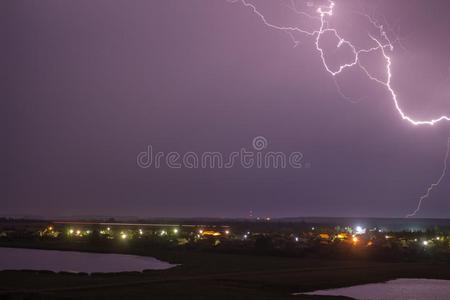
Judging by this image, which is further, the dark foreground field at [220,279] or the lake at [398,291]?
the lake at [398,291]

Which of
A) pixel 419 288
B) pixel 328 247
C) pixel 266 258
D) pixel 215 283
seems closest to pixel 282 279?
pixel 215 283

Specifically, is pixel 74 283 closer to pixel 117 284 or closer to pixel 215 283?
pixel 117 284

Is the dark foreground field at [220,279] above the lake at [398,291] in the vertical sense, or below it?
above

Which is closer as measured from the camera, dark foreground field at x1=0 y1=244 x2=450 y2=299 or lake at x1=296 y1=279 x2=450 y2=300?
dark foreground field at x1=0 y1=244 x2=450 y2=299

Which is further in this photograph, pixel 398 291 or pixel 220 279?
pixel 220 279

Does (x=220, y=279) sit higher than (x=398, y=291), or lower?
higher
